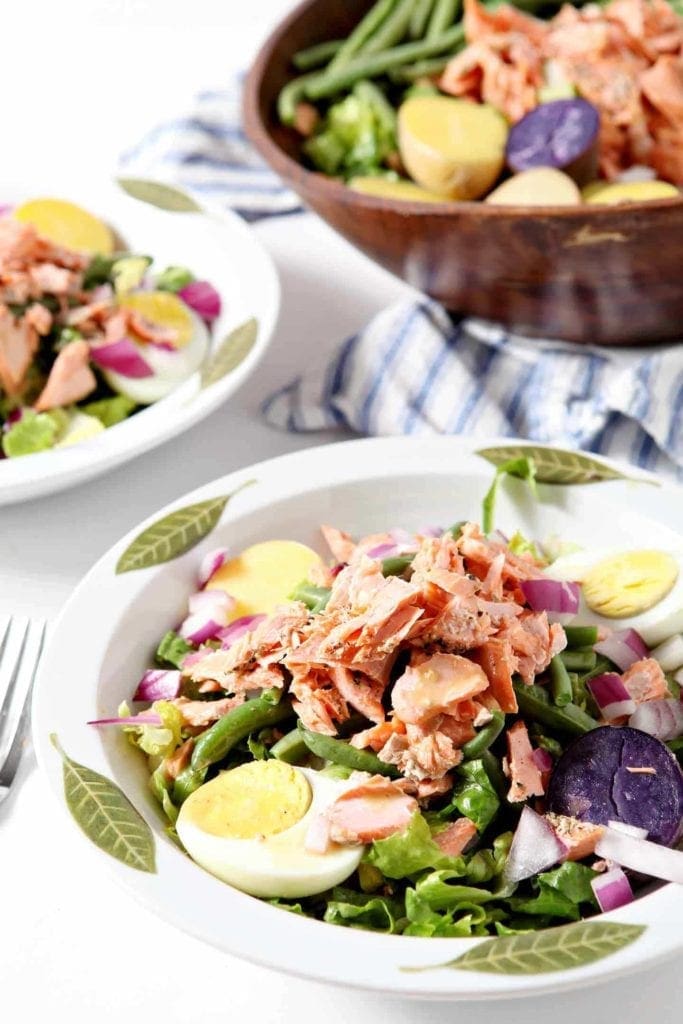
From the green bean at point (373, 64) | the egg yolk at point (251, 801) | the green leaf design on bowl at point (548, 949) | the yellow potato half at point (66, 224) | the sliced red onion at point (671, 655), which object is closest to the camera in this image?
the green leaf design on bowl at point (548, 949)

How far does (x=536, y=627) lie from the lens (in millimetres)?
2027

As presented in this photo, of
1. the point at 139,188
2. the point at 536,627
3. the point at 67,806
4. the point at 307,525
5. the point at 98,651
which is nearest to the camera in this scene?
the point at 67,806

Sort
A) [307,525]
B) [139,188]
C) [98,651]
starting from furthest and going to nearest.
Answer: [139,188], [307,525], [98,651]

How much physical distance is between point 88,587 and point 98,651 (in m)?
0.14

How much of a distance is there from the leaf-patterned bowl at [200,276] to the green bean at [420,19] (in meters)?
0.83

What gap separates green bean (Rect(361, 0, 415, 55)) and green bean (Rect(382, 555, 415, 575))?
1978mm

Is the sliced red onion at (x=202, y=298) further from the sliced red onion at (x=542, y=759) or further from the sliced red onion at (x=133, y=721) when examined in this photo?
the sliced red onion at (x=542, y=759)

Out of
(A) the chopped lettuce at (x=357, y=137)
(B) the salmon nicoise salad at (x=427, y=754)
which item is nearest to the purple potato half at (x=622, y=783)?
(B) the salmon nicoise salad at (x=427, y=754)

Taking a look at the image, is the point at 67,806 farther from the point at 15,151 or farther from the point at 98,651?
the point at 15,151

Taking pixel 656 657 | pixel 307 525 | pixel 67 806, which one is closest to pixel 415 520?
pixel 307 525

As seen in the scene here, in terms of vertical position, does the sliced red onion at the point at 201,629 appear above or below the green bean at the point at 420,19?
below

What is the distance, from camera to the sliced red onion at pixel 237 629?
223cm

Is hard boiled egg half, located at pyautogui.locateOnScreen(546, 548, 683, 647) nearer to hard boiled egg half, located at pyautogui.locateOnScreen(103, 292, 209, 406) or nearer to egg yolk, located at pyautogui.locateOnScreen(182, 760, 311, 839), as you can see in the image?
egg yolk, located at pyautogui.locateOnScreen(182, 760, 311, 839)

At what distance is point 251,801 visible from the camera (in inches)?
76.1
